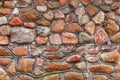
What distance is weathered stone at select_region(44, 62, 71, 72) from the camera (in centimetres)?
364

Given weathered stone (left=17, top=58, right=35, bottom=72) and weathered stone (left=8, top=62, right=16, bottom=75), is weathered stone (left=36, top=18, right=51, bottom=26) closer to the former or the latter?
weathered stone (left=17, top=58, right=35, bottom=72)

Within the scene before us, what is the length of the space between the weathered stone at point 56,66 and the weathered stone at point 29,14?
52 cm

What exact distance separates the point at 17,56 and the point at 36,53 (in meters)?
0.21

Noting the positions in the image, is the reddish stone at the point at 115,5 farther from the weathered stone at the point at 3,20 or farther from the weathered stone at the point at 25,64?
the weathered stone at the point at 3,20

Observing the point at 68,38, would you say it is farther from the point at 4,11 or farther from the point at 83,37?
the point at 4,11

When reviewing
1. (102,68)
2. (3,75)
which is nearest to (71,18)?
(102,68)

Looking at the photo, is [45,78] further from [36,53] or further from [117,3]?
[117,3]

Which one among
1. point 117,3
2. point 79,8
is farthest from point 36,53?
point 117,3

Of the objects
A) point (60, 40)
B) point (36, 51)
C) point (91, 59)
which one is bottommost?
point (91, 59)

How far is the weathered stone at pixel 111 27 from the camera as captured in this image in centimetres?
372

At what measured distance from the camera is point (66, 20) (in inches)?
145

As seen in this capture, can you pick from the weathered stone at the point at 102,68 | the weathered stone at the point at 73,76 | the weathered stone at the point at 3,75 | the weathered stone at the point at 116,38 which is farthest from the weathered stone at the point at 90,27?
the weathered stone at the point at 3,75

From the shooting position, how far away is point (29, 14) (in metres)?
3.59

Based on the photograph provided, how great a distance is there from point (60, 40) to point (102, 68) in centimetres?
57
